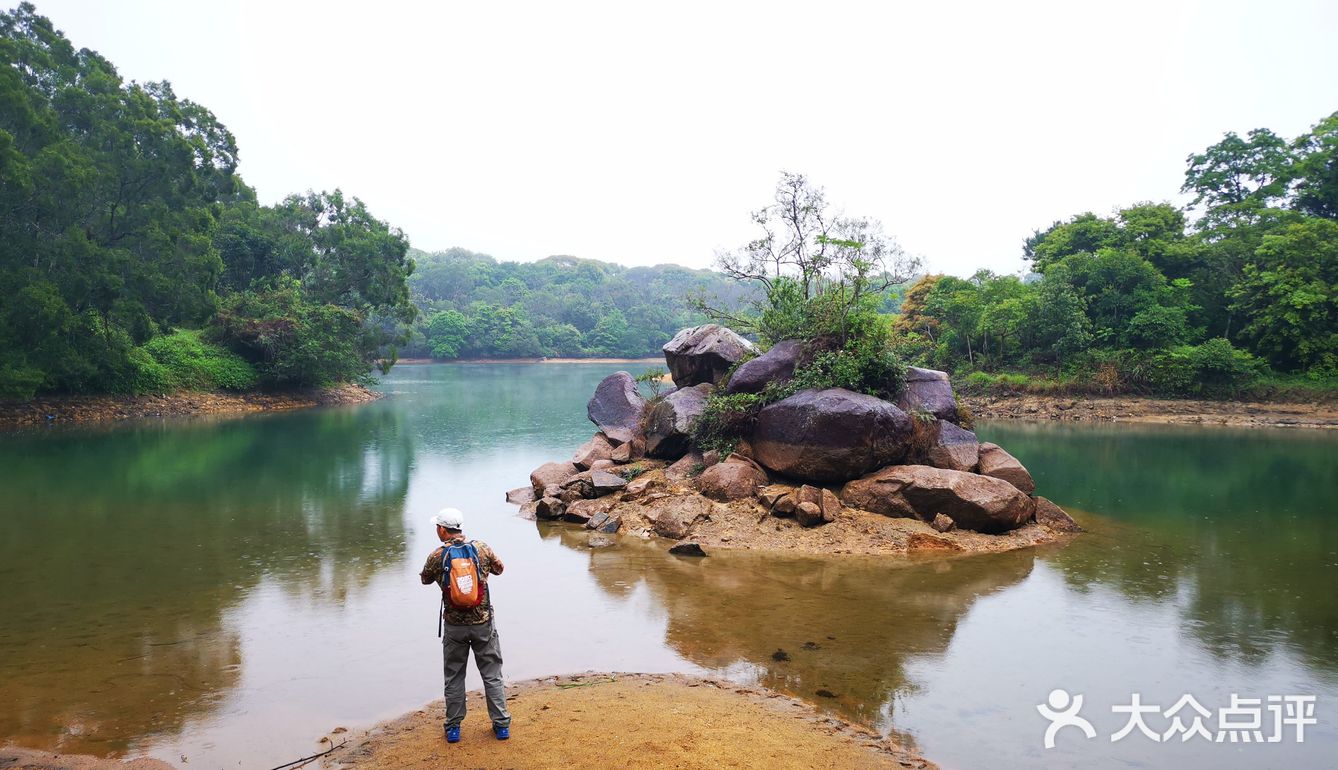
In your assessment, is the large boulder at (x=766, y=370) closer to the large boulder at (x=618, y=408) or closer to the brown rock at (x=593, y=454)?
the brown rock at (x=593, y=454)

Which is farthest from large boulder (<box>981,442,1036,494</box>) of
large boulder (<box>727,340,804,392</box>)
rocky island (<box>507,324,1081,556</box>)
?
large boulder (<box>727,340,804,392</box>)

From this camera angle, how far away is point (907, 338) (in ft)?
54.7

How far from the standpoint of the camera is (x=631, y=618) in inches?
362

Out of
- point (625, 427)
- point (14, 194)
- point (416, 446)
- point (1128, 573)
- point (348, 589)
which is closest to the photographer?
point (348, 589)

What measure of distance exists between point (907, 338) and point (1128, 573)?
663cm

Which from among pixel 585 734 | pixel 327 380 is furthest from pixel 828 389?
pixel 327 380

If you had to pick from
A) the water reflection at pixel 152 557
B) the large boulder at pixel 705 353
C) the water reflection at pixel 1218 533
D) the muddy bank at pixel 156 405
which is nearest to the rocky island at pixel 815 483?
the large boulder at pixel 705 353

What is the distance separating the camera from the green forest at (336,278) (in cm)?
2414

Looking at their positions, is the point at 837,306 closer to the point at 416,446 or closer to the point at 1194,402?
the point at 416,446

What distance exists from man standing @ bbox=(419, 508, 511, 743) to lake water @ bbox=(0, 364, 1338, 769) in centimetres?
114

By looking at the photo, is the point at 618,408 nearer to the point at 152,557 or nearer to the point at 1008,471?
the point at 1008,471

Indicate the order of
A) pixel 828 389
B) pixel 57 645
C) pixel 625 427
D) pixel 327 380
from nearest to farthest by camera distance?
pixel 57 645, pixel 828 389, pixel 625 427, pixel 327 380

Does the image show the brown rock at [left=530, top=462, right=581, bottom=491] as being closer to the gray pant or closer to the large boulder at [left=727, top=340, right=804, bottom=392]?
the large boulder at [left=727, top=340, right=804, bottom=392]

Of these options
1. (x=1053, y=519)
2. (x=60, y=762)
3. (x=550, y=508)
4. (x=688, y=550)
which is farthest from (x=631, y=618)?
(x=1053, y=519)
